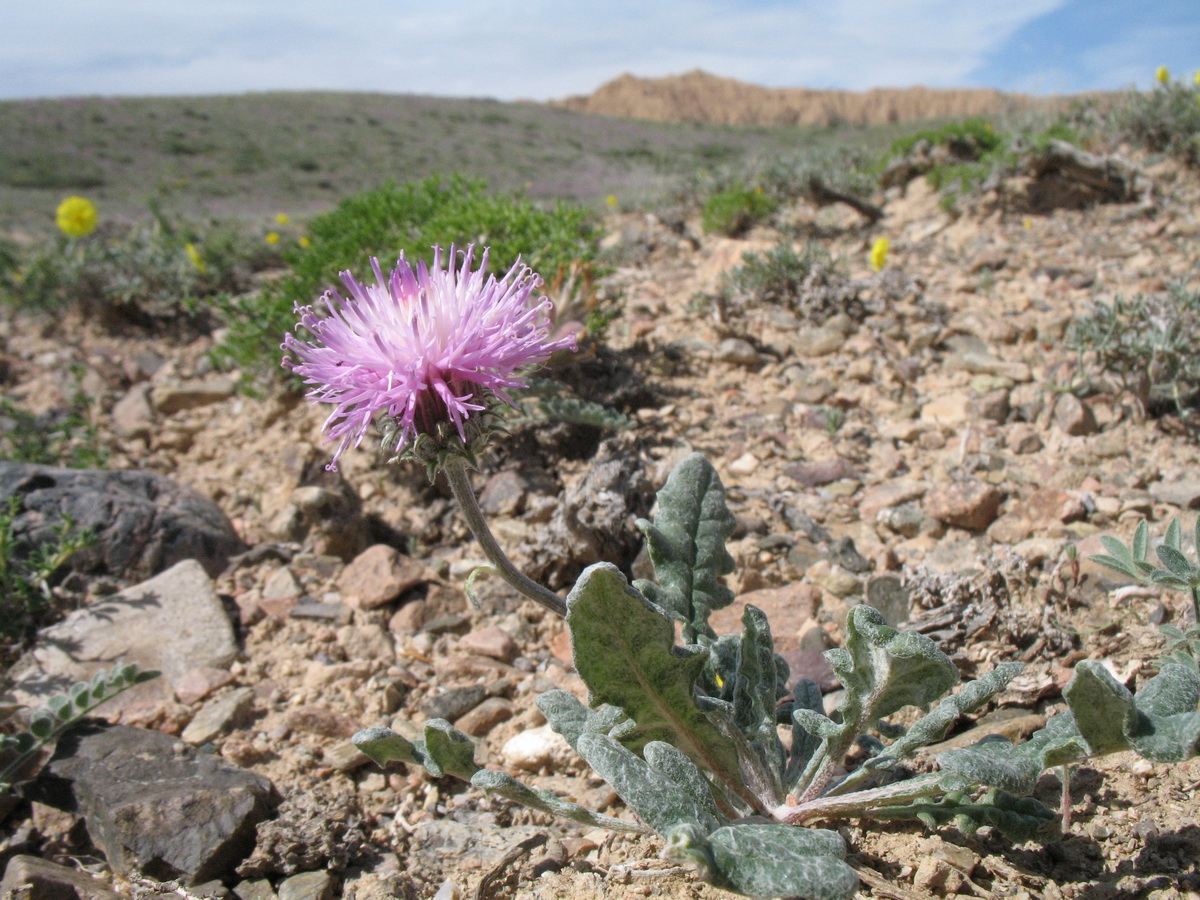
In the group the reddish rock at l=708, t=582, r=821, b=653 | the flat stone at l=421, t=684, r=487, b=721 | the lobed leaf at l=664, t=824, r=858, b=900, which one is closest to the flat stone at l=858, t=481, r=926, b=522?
the reddish rock at l=708, t=582, r=821, b=653

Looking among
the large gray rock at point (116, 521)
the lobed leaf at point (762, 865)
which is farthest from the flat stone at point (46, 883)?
the lobed leaf at point (762, 865)

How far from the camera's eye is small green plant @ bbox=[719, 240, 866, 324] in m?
4.73

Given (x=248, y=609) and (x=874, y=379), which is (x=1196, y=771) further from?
(x=248, y=609)

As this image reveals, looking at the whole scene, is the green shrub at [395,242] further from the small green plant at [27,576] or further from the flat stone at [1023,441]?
the flat stone at [1023,441]

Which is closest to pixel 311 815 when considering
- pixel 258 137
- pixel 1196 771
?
pixel 1196 771

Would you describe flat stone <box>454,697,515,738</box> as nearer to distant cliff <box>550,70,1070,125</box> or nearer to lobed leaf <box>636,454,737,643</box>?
lobed leaf <box>636,454,737,643</box>

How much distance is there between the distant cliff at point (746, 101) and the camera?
7453 centimetres

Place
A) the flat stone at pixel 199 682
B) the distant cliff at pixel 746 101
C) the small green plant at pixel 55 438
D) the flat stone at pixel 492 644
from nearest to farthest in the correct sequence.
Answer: the flat stone at pixel 199 682, the flat stone at pixel 492 644, the small green plant at pixel 55 438, the distant cliff at pixel 746 101

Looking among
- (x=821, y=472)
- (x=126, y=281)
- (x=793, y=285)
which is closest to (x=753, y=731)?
(x=821, y=472)

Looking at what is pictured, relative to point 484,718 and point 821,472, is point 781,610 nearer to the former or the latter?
point 821,472

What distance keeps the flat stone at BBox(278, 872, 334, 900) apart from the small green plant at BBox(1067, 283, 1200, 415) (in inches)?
139

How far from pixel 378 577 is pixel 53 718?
1165 millimetres

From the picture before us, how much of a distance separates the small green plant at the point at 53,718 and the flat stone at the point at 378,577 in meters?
0.84

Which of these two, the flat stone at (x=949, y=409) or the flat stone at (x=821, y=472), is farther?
the flat stone at (x=949, y=409)
